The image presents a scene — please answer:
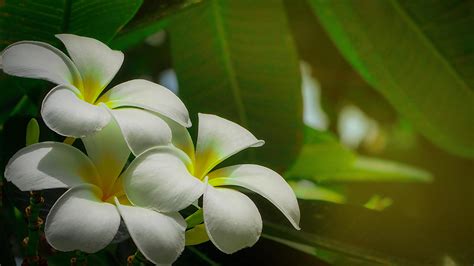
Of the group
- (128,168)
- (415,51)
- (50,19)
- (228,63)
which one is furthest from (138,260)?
(415,51)

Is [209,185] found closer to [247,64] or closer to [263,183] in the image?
[263,183]

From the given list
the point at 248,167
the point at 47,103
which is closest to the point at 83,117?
the point at 47,103

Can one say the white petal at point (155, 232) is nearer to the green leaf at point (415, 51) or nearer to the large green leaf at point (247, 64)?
the large green leaf at point (247, 64)

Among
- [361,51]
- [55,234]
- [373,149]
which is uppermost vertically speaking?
[55,234]

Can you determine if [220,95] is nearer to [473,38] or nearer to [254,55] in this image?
[254,55]

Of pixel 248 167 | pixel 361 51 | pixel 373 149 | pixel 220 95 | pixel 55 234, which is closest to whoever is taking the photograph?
pixel 55 234

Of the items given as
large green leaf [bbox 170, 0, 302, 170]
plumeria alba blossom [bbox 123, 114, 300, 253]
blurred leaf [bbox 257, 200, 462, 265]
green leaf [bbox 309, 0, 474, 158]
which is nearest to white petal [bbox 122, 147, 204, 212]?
plumeria alba blossom [bbox 123, 114, 300, 253]

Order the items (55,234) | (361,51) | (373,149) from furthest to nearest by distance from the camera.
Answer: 1. (373,149)
2. (361,51)
3. (55,234)
